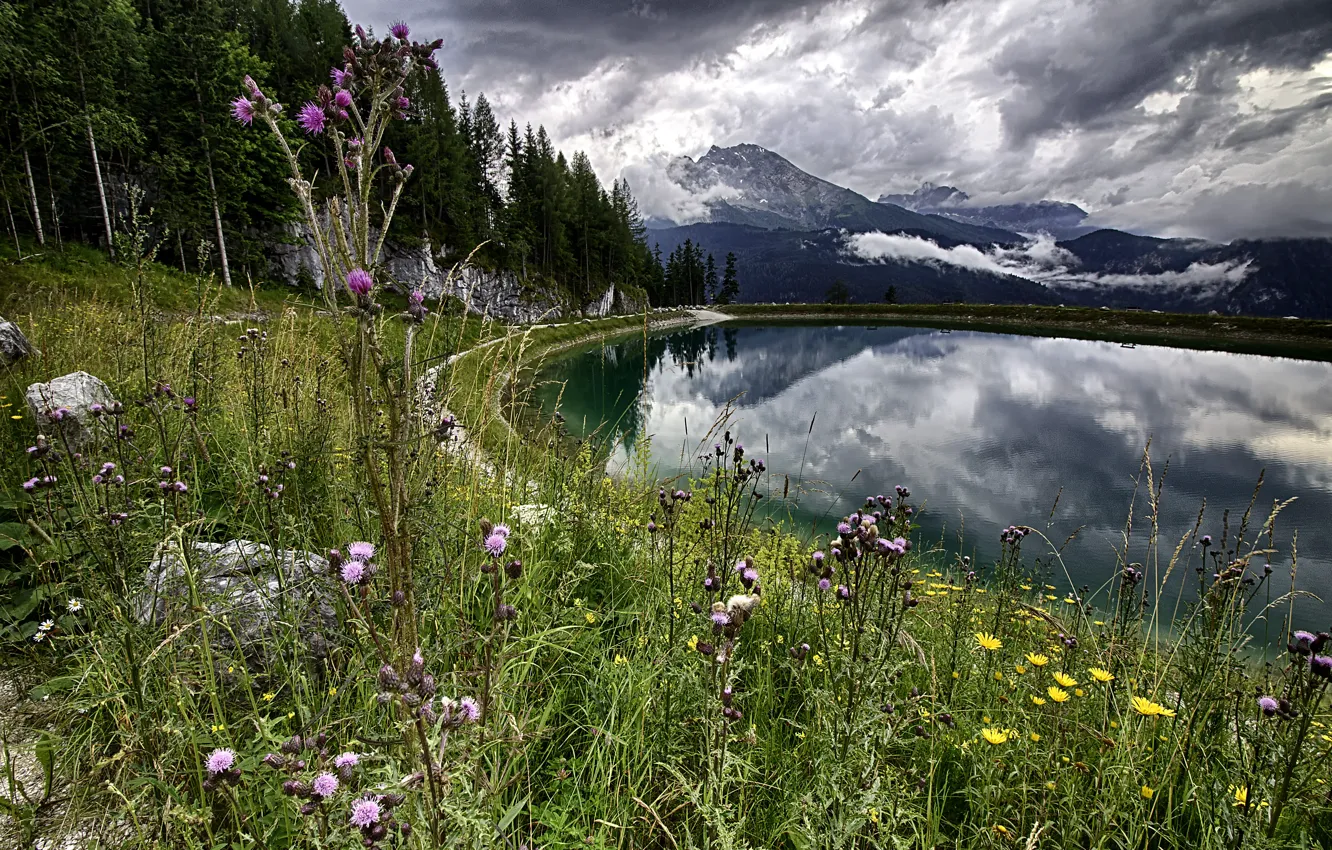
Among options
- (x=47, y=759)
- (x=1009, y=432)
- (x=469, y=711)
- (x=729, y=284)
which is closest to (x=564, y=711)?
(x=469, y=711)

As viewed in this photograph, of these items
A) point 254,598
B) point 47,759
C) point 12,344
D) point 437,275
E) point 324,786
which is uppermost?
point 437,275

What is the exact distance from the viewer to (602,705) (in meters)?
2.54

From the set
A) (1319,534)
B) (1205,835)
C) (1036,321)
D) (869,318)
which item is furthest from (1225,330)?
(1205,835)

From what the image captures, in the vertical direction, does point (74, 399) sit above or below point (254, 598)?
above

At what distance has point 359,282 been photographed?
1275 mm

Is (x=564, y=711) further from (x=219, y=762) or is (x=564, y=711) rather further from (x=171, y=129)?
(x=171, y=129)

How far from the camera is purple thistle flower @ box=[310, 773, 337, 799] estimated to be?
1183mm

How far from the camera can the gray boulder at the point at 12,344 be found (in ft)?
18.6

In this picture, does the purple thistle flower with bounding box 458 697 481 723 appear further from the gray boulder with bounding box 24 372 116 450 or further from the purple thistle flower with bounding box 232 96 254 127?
the gray boulder with bounding box 24 372 116 450

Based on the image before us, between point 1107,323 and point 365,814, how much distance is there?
317 feet

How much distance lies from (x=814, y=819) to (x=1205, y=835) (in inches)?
58.2

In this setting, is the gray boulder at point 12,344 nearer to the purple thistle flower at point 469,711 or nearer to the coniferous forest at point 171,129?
the coniferous forest at point 171,129

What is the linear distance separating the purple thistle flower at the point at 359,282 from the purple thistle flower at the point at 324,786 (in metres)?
Result: 1.10

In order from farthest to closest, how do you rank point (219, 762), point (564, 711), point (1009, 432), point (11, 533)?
point (1009, 432), point (11, 533), point (564, 711), point (219, 762)
